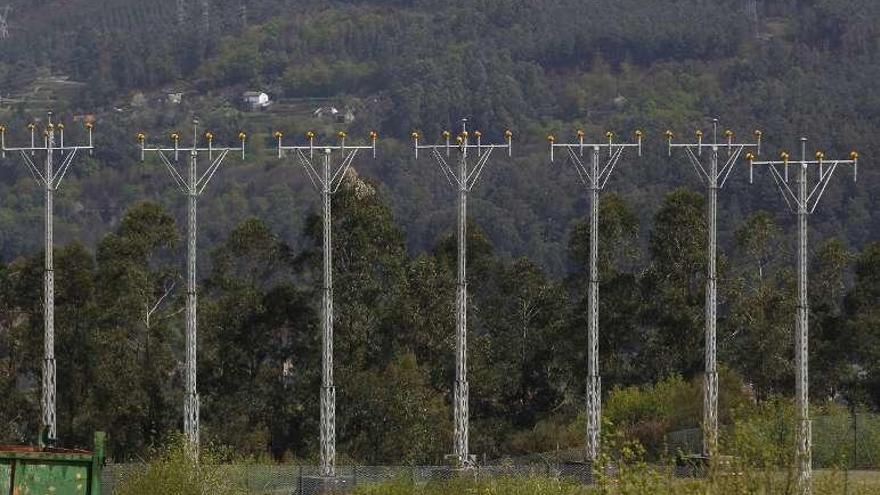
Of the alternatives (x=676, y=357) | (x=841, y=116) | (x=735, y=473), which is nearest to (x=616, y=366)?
(x=676, y=357)

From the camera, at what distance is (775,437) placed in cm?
5153

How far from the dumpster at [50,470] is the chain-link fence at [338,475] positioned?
2556cm

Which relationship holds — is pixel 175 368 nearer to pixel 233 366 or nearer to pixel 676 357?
pixel 233 366

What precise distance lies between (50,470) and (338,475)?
32118 mm

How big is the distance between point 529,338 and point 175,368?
11.7 metres

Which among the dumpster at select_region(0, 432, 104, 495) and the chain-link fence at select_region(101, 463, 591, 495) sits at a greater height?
the dumpster at select_region(0, 432, 104, 495)

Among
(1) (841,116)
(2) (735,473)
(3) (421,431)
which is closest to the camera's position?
(2) (735,473)

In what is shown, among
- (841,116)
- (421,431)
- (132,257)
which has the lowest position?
(421,431)

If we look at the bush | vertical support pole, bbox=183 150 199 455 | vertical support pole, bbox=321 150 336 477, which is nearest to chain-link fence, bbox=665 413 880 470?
vertical support pole, bbox=321 150 336 477

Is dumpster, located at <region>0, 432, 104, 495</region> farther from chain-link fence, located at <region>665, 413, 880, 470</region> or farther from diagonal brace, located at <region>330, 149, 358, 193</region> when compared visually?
chain-link fence, located at <region>665, 413, 880, 470</region>

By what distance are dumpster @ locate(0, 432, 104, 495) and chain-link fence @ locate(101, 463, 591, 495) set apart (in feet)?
83.8

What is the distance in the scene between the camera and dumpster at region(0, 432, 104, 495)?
30.9 m

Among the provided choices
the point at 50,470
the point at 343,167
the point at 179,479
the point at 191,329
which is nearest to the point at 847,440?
the point at 343,167

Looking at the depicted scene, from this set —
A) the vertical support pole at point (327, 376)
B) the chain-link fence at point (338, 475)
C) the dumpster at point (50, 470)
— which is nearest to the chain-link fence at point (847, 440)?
the chain-link fence at point (338, 475)
